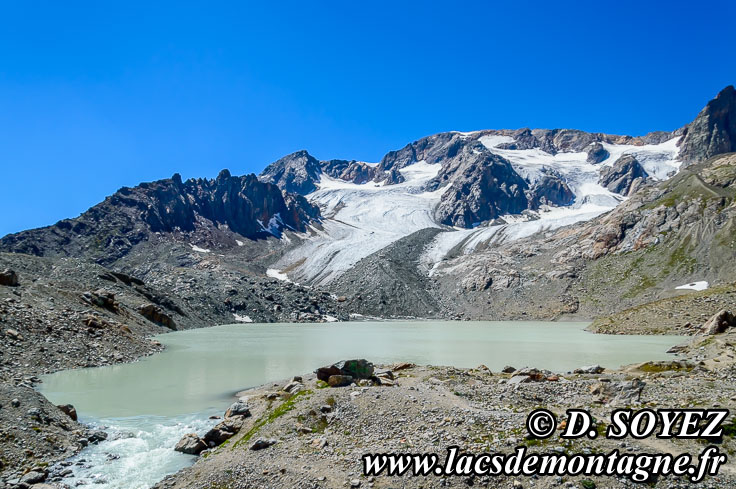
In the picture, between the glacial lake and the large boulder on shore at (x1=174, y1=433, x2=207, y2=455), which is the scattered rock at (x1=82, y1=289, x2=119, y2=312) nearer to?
the glacial lake

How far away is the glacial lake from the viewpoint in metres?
15.4

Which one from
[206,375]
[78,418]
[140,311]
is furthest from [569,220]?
[78,418]

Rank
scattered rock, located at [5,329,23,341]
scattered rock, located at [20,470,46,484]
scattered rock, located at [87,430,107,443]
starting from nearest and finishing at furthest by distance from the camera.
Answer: scattered rock, located at [20,470,46,484] < scattered rock, located at [87,430,107,443] < scattered rock, located at [5,329,23,341]

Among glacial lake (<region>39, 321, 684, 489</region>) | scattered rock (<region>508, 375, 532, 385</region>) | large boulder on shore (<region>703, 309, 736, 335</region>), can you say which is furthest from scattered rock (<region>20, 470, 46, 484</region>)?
large boulder on shore (<region>703, 309, 736, 335</region>)

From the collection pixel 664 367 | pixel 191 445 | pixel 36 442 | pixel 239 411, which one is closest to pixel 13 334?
pixel 36 442

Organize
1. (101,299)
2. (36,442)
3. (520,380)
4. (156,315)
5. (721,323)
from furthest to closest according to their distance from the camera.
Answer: (156,315), (101,299), (721,323), (520,380), (36,442)

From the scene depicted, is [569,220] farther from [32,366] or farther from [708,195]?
[32,366]

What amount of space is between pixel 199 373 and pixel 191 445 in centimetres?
1872

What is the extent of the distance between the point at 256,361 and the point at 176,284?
2689 inches

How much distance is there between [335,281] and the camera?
423 ft

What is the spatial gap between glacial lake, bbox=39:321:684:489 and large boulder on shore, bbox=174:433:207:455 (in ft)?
0.81

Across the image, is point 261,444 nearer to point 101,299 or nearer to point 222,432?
point 222,432

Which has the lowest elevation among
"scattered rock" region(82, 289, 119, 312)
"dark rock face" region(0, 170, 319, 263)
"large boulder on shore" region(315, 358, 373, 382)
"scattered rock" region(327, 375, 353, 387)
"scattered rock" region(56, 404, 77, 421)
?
"scattered rock" region(56, 404, 77, 421)

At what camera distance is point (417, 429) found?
1329cm
